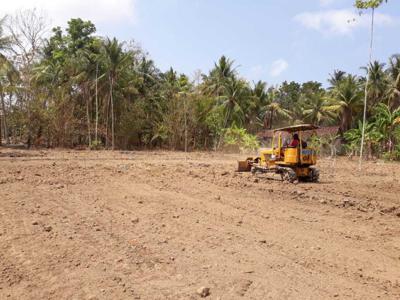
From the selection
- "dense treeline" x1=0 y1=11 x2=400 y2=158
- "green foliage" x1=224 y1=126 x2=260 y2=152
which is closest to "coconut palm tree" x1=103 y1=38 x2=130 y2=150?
"dense treeline" x1=0 y1=11 x2=400 y2=158

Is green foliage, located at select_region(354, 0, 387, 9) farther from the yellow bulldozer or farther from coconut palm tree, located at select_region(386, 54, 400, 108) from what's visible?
coconut palm tree, located at select_region(386, 54, 400, 108)

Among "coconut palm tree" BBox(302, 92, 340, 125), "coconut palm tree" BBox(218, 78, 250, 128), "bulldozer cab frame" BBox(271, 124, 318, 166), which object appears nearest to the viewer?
"bulldozer cab frame" BBox(271, 124, 318, 166)

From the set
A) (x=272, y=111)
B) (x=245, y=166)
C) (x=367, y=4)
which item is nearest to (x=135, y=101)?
(x=272, y=111)

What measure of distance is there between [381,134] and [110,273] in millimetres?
36686

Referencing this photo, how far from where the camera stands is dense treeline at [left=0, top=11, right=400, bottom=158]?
127 feet

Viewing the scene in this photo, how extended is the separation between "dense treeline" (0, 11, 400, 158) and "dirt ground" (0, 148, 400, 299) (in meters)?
25.9

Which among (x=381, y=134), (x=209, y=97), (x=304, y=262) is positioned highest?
(x=209, y=97)

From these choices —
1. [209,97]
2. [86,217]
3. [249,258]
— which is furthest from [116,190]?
[209,97]

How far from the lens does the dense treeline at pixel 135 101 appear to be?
3881 cm

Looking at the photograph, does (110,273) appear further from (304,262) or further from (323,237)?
(323,237)

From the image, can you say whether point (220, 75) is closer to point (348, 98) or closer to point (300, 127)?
point (348, 98)

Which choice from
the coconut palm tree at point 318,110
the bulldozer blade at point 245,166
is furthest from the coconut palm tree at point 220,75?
the bulldozer blade at point 245,166

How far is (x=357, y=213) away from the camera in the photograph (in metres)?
9.76

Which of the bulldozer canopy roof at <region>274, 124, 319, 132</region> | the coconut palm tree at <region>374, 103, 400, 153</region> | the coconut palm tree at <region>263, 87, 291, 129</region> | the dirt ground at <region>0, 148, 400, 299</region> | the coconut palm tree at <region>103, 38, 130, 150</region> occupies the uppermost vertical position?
the coconut palm tree at <region>103, 38, 130, 150</region>
